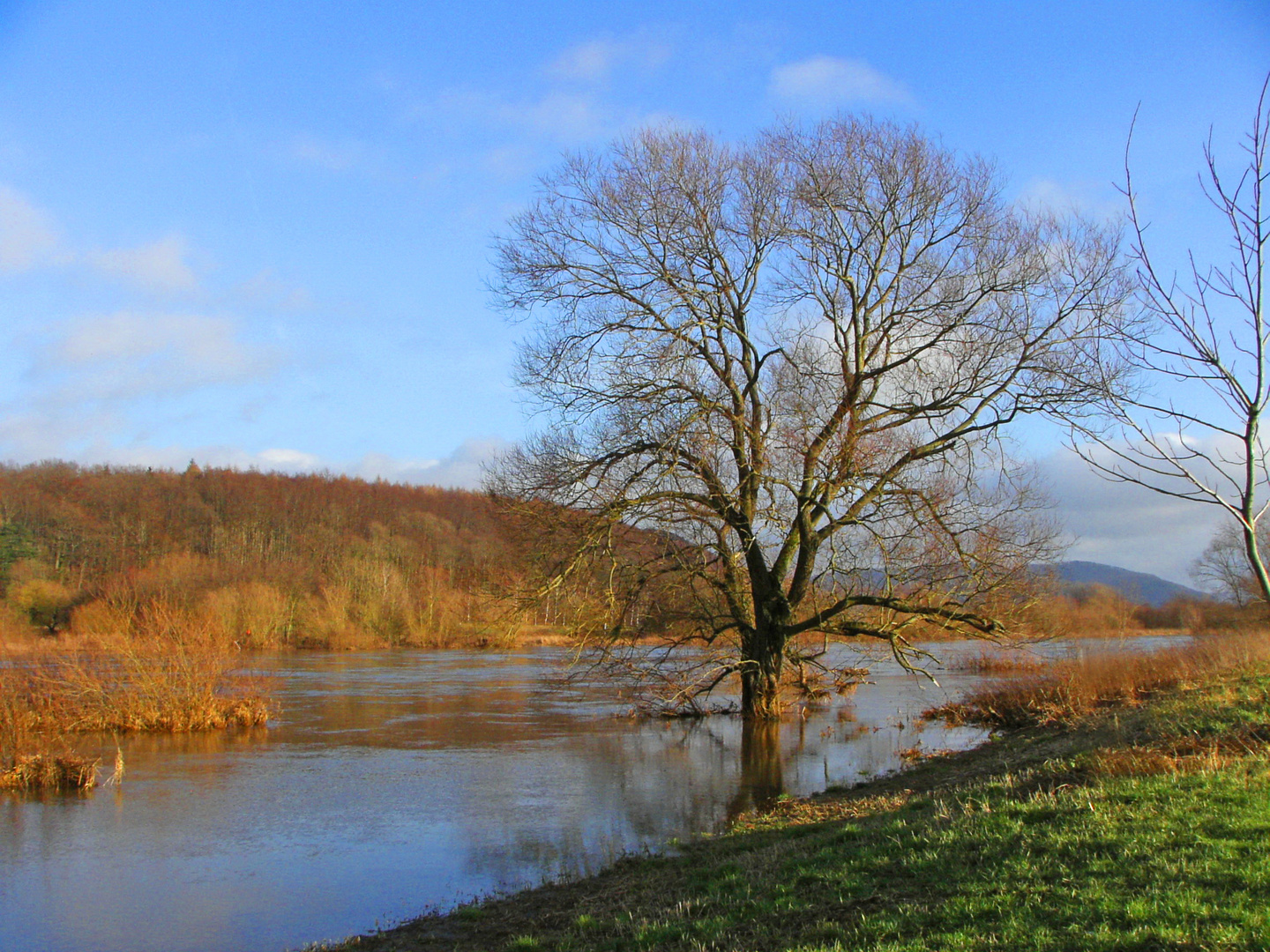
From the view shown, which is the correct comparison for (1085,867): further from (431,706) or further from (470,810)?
(431,706)

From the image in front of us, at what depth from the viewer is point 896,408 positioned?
1777 centimetres

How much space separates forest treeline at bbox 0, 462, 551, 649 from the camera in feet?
84.7

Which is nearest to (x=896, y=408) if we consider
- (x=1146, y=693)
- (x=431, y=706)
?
(x=1146, y=693)

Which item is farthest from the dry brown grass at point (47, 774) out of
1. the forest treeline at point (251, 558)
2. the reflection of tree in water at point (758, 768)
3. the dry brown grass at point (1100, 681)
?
the dry brown grass at point (1100, 681)

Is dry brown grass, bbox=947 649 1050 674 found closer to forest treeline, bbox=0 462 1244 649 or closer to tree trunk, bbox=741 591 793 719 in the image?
forest treeline, bbox=0 462 1244 649

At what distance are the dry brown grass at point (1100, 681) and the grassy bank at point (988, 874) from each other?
19.8 feet

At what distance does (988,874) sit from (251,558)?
86161 mm

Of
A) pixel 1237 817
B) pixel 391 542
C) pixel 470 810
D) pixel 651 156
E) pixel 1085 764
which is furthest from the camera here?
pixel 391 542

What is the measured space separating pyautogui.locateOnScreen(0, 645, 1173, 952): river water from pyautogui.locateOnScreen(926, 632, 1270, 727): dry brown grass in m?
1.09

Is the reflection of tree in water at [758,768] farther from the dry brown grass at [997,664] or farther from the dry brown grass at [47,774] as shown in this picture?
the dry brown grass at [47,774]

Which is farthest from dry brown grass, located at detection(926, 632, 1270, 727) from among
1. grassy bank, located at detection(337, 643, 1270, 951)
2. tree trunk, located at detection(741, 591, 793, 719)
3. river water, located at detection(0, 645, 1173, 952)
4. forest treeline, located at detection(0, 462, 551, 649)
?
forest treeline, located at detection(0, 462, 551, 649)

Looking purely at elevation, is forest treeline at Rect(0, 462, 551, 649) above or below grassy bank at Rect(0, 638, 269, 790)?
above

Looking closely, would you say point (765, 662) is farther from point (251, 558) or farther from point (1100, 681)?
point (251, 558)

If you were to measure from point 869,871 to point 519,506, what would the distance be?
12.3 metres
